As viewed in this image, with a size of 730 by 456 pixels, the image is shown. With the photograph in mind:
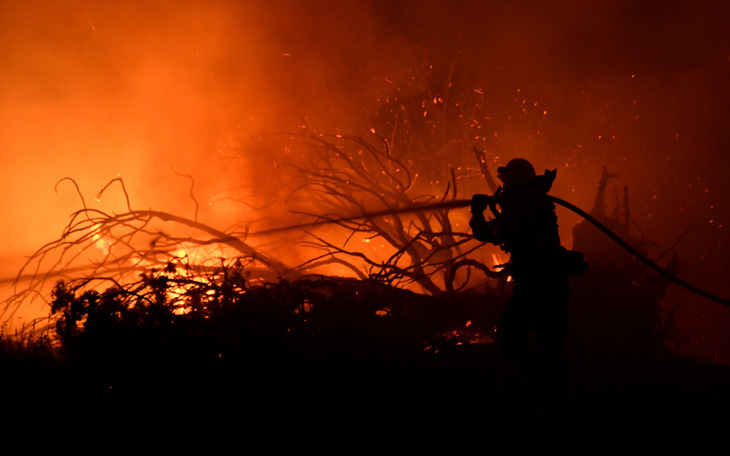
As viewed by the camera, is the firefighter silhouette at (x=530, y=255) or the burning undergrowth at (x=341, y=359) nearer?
the firefighter silhouette at (x=530, y=255)

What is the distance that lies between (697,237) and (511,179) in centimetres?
991

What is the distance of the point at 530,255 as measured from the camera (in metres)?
4.23

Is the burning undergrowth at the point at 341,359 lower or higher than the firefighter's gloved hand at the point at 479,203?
lower

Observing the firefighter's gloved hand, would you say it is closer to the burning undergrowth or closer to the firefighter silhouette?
the firefighter silhouette

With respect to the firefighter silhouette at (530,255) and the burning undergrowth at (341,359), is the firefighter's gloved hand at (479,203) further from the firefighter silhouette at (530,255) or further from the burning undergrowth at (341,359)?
the burning undergrowth at (341,359)

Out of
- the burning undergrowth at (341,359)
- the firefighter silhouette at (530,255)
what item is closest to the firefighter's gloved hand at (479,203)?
the firefighter silhouette at (530,255)

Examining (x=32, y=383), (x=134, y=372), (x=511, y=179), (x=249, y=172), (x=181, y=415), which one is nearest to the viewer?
(x=511, y=179)

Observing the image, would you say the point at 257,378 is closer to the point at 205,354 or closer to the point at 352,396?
the point at 205,354

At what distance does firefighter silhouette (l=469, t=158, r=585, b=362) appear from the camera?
4.21m

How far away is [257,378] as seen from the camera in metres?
5.04

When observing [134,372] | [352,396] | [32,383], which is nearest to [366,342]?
[352,396]

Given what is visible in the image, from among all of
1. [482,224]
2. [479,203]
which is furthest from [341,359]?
[479,203]

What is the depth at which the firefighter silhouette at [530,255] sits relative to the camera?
421cm

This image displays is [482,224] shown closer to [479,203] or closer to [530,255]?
[479,203]
